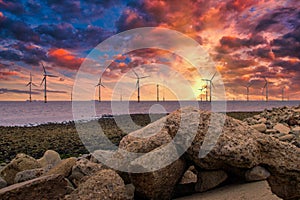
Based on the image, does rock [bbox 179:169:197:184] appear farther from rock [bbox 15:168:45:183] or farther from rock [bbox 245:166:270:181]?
rock [bbox 15:168:45:183]

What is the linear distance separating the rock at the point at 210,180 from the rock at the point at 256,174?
0.46m

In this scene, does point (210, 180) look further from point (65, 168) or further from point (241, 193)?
point (65, 168)

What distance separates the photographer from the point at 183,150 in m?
5.91

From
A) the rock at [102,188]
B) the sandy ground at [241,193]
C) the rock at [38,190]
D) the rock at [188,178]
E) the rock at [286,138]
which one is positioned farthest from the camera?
the rock at [286,138]

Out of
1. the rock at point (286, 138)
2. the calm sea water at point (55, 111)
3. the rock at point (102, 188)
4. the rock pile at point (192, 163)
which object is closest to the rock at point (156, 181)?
the rock pile at point (192, 163)

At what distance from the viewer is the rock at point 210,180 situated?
5914 millimetres

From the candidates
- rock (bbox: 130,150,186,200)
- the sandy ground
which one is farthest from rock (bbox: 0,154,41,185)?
the sandy ground

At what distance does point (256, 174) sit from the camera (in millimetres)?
5781

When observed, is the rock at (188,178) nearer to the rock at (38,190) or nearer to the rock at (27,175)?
the rock at (38,190)

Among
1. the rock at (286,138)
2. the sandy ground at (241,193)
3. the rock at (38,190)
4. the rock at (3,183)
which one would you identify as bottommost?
the rock at (3,183)

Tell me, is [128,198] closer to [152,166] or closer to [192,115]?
[152,166]

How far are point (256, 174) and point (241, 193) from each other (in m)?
0.60

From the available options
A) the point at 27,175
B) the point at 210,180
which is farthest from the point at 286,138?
the point at 27,175

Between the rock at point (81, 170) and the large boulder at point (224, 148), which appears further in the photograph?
the rock at point (81, 170)
